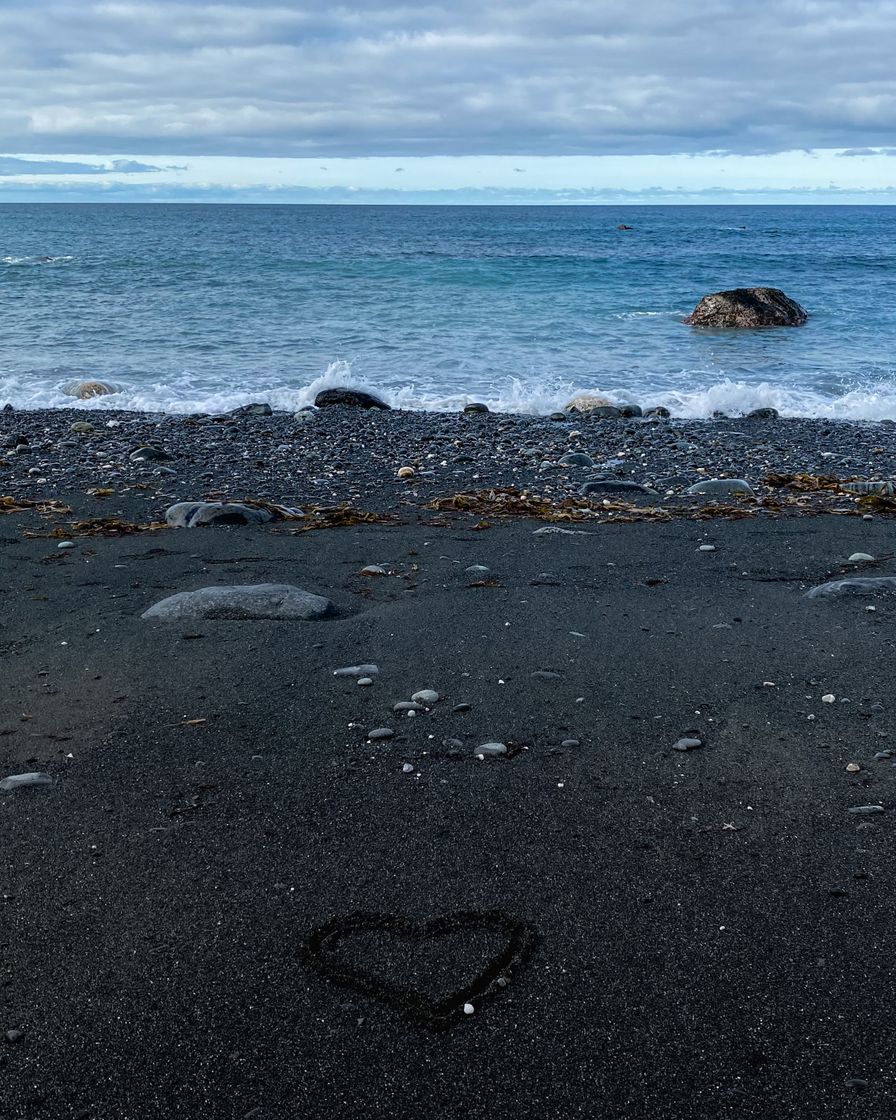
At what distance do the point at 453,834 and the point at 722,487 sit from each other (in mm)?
5368

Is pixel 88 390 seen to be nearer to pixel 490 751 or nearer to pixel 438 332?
pixel 438 332

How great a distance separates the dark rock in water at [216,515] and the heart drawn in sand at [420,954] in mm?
4341

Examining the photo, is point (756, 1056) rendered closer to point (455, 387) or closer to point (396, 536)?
point (396, 536)

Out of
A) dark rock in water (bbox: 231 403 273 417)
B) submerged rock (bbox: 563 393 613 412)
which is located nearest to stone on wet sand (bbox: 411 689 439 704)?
dark rock in water (bbox: 231 403 273 417)


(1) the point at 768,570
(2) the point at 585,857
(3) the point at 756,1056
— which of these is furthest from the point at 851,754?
(1) the point at 768,570

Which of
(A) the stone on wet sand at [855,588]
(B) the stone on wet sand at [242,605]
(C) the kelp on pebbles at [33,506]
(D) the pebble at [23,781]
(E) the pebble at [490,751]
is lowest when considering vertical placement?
(D) the pebble at [23,781]

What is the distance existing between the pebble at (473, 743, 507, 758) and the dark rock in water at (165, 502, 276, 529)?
3.56 metres

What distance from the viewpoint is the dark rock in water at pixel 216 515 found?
6562mm

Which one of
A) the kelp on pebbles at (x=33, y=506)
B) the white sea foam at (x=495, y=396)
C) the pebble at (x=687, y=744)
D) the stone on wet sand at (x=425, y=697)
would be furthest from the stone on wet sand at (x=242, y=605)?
the white sea foam at (x=495, y=396)

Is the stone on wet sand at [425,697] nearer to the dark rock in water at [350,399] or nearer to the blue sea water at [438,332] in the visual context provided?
the dark rock in water at [350,399]

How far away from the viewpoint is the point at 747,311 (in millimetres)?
21891

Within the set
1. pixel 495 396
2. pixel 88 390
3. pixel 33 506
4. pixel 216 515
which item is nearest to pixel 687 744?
pixel 216 515

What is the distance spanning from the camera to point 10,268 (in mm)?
35969

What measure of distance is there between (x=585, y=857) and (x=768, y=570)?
10.5ft
